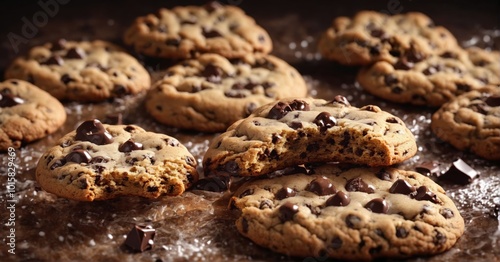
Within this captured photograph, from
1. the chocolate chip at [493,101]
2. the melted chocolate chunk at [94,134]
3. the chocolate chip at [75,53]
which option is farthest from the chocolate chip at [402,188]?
the chocolate chip at [75,53]

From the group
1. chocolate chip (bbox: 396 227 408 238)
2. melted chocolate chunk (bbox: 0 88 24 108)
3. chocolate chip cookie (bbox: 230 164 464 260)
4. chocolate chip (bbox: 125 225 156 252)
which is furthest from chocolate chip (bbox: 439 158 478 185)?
melted chocolate chunk (bbox: 0 88 24 108)

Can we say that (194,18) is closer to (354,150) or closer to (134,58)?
(134,58)

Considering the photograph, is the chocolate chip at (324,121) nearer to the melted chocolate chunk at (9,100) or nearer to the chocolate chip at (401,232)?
the chocolate chip at (401,232)

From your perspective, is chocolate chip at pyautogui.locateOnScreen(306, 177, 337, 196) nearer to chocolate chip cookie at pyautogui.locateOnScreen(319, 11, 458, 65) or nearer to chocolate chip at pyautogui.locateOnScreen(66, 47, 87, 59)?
chocolate chip cookie at pyautogui.locateOnScreen(319, 11, 458, 65)

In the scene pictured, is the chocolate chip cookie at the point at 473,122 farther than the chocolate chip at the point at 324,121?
Yes

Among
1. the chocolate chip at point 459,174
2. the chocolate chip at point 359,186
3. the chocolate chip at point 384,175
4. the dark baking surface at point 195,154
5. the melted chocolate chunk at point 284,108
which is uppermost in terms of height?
the melted chocolate chunk at point 284,108

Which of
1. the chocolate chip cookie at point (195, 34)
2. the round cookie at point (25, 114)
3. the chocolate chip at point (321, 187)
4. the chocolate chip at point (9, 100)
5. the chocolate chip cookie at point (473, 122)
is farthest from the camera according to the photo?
the chocolate chip cookie at point (195, 34)

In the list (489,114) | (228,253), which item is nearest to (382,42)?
(489,114)

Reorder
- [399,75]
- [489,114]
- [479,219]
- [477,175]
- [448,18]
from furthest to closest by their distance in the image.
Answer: [448,18], [399,75], [489,114], [477,175], [479,219]
